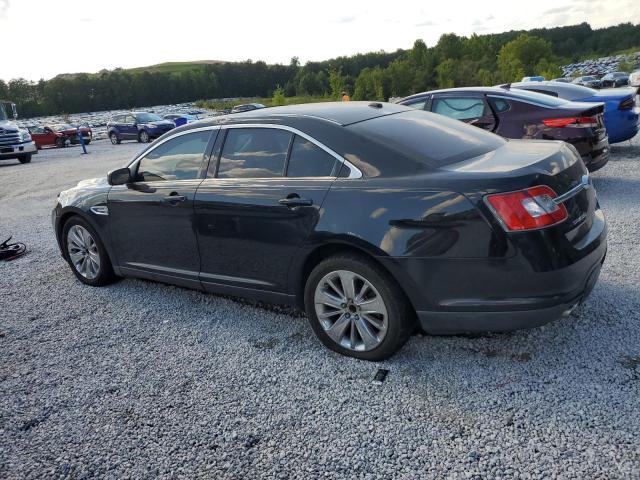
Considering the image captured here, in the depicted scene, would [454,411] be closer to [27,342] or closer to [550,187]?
[550,187]

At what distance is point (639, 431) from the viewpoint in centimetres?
250

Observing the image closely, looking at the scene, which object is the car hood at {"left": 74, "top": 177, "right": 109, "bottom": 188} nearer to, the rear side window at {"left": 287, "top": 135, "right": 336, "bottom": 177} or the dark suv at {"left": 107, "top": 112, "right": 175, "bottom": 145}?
the rear side window at {"left": 287, "top": 135, "right": 336, "bottom": 177}

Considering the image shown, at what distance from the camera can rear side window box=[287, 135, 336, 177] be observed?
11.4ft

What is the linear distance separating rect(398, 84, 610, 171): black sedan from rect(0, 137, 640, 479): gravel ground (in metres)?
2.74

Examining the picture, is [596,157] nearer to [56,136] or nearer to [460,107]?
[460,107]

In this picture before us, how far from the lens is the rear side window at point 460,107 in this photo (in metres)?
7.46

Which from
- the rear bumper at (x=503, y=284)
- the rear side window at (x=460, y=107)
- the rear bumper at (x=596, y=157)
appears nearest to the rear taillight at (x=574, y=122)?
the rear bumper at (x=596, y=157)

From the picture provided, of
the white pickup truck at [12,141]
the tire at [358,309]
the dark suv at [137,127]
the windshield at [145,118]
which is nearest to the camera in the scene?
the tire at [358,309]

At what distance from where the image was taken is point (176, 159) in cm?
444

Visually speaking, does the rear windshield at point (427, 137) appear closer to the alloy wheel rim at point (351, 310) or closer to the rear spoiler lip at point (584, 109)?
the alloy wheel rim at point (351, 310)

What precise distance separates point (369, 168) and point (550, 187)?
103cm

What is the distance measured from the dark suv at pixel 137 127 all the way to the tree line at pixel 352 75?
122 feet

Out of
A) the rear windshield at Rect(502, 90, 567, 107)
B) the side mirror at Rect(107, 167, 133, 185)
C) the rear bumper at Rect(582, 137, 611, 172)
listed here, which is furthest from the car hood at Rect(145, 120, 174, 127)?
the side mirror at Rect(107, 167, 133, 185)

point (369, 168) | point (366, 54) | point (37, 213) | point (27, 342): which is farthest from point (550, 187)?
point (366, 54)
